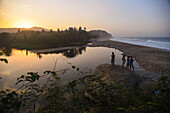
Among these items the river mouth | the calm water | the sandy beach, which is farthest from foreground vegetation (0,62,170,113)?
the sandy beach

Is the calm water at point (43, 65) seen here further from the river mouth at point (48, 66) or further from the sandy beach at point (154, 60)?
the sandy beach at point (154, 60)

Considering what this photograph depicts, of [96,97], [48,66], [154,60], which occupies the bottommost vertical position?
[48,66]

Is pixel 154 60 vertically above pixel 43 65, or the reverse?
pixel 154 60

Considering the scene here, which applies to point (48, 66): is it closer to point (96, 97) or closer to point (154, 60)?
point (96, 97)

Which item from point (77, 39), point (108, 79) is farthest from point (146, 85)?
point (77, 39)

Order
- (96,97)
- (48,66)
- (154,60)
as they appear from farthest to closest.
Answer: (154,60)
(48,66)
(96,97)

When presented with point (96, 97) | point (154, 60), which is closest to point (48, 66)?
point (96, 97)

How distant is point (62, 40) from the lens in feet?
198

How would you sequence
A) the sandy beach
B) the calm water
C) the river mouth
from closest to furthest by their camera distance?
the river mouth, the calm water, the sandy beach

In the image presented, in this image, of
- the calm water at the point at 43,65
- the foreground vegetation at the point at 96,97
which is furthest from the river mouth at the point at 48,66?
the foreground vegetation at the point at 96,97

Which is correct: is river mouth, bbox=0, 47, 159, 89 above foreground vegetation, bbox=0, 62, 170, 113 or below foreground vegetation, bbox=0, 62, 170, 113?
below

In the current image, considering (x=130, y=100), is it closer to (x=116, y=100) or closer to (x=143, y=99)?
(x=143, y=99)

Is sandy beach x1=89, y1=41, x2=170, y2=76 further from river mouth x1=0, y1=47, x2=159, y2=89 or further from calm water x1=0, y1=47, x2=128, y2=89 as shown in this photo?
calm water x1=0, y1=47, x2=128, y2=89

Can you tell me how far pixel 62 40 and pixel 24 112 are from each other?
58.3m
